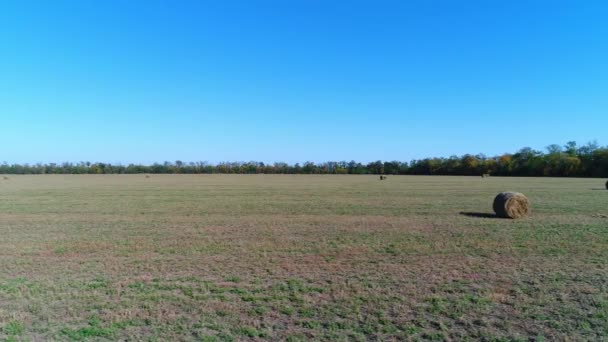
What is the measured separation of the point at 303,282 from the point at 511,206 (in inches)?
489

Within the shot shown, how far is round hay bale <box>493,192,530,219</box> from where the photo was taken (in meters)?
15.3

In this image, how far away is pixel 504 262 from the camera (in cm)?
795

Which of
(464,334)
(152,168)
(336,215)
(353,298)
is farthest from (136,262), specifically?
(152,168)

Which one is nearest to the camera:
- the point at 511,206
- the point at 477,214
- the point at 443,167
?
the point at 511,206

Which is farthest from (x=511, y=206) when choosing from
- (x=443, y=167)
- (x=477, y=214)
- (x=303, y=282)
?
(x=443, y=167)

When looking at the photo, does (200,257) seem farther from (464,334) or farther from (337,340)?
(464,334)

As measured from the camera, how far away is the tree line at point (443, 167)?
8212 centimetres

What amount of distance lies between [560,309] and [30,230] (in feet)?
47.5

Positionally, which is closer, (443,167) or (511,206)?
(511,206)

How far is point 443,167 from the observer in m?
111

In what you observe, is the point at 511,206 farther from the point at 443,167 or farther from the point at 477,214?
the point at 443,167

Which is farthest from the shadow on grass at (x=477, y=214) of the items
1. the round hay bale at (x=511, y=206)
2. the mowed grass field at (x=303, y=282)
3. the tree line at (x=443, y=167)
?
the tree line at (x=443, y=167)

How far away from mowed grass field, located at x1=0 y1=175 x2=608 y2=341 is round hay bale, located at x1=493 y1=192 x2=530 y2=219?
230cm

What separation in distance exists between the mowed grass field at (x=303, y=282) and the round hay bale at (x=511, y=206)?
2.30 meters
